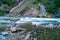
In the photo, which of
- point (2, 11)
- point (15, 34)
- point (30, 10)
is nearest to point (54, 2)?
point (30, 10)

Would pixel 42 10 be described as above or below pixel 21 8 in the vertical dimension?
above

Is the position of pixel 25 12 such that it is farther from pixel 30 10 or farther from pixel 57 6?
pixel 57 6

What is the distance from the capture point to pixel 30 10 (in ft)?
77.0

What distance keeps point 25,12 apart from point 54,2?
12.2 feet

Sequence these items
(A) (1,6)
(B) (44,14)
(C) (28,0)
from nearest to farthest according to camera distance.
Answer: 1. (B) (44,14)
2. (C) (28,0)
3. (A) (1,6)

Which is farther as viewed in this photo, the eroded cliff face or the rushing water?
the eroded cliff face

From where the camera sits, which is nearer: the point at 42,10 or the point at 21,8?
the point at 42,10

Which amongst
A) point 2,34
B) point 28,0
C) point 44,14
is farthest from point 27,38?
point 28,0

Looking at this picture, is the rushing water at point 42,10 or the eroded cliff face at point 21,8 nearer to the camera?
the rushing water at point 42,10

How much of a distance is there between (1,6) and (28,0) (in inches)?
171

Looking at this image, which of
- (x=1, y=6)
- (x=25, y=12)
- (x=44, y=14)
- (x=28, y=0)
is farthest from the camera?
(x=1, y=6)

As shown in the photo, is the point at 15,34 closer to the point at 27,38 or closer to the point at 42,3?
the point at 27,38

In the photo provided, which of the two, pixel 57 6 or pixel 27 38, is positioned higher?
pixel 27 38

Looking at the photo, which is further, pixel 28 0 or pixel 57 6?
pixel 28 0
